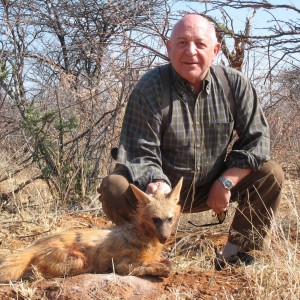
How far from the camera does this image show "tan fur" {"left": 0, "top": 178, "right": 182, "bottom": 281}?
3.79 m

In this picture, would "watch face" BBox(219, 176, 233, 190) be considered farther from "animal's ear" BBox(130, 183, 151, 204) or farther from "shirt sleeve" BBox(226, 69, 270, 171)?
"animal's ear" BBox(130, 183, 151, 204)

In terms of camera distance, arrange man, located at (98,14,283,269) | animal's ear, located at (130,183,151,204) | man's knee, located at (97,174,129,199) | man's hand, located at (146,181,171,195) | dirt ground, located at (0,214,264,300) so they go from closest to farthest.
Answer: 1. dirt ground, located at (0,214,264,300)
2. animal's ear, located at (130,183,151,204)
3. man's hand, located at (146,181,171,195)
4. man's knee, located at (97,174,129,199)
5. man, located at (98,14,283,269)

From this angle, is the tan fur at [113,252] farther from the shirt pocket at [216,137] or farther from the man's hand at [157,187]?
the shirt pocket at [216,137]

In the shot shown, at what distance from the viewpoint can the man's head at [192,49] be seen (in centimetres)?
462

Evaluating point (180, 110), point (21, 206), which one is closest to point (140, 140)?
point (180, 110)

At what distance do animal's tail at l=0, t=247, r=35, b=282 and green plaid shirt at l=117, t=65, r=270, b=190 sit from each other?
1.10m

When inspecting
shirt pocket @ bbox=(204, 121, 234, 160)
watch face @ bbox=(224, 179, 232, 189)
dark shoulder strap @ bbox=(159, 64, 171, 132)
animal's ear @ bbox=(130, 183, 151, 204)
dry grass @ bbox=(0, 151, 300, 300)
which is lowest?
dry grass @ bbox=(0, 151, 300, 300)

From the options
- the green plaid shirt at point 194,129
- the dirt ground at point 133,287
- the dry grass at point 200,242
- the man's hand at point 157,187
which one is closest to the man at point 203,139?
the green plaid shirt at point 194,129

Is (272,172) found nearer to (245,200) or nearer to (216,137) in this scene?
(245,200)

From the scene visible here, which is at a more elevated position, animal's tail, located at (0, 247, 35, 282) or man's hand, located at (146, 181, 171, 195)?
man's hand, located at (146, 181, 171, 195)

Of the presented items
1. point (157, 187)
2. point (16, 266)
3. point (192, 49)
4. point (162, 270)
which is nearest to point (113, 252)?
point (162, 270)

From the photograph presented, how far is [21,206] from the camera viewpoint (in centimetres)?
680

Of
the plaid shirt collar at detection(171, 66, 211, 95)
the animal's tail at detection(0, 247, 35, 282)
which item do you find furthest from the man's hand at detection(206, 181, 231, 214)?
Result: the animal's tail at detection(0, 247, 35, 282)

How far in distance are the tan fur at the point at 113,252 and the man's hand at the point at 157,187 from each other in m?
0.14
